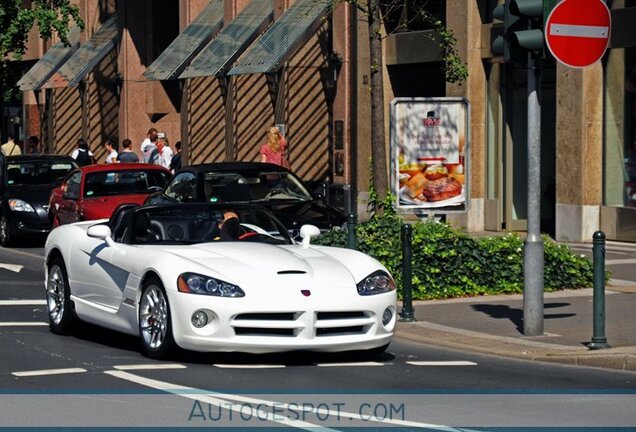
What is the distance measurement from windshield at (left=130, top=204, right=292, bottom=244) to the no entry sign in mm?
2978

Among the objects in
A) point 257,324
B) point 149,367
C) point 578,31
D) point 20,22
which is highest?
point 20,22

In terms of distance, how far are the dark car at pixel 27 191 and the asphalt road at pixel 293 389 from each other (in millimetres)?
12016

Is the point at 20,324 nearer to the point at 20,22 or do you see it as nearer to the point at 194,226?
the point at 194,226

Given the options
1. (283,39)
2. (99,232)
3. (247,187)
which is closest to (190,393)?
(99,232)

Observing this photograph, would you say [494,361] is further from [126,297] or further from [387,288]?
[126,297]

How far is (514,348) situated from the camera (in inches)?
504

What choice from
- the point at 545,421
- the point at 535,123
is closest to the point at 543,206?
the point at 535,123

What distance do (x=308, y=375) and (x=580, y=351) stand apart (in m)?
2.59

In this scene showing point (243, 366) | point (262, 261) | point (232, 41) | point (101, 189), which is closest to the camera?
point (243, 366)

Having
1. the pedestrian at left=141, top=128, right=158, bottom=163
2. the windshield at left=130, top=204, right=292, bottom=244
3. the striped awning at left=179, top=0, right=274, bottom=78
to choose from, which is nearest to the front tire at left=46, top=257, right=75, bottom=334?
the windshield at left=130, top=204, right=292, bottom=244

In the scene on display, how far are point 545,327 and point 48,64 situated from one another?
35.1 metres

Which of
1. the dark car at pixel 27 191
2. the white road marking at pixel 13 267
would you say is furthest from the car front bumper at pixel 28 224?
the white road marking at pixel 13 267

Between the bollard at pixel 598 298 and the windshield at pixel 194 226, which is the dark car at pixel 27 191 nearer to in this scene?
the windshield at pixel 194 226

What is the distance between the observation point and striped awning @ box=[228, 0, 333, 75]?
32281mm
